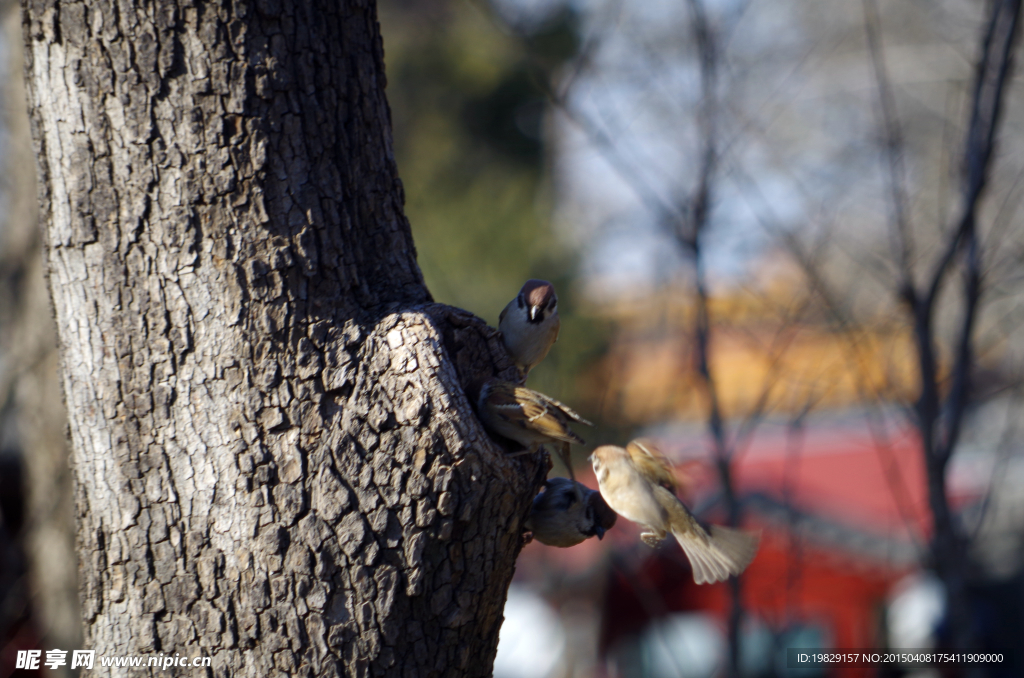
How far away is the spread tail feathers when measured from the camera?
6.52 ft

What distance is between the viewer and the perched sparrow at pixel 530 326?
2387 mm

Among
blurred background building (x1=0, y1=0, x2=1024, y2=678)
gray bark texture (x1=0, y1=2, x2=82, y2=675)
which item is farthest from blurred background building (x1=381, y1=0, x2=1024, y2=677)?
gray bark texture (x1=0, y1=2, x2=82, y2=675)

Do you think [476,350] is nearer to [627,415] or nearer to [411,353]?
[411,353]

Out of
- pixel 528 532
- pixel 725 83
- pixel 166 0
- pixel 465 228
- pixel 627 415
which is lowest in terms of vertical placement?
pixel 528 532

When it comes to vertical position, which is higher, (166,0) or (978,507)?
(166,0)

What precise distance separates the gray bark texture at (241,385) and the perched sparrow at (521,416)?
0.07 m

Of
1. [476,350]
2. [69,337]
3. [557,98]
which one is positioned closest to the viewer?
[69,337]

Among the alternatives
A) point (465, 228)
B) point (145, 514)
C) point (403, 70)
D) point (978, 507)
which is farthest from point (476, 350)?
point (403, 70)

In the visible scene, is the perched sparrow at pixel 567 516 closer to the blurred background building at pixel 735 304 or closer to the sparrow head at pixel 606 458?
the sparrow head at pixel 606 458

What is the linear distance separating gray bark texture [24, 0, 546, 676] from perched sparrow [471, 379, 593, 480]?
66 mm

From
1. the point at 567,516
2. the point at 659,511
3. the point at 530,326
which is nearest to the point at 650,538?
the point at 659,511

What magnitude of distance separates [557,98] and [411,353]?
222 cm

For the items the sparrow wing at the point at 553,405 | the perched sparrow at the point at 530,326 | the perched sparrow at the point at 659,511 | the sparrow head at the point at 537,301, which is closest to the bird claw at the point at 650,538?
the perched sparrow at the point at 659,511

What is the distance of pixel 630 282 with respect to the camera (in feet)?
22.3
